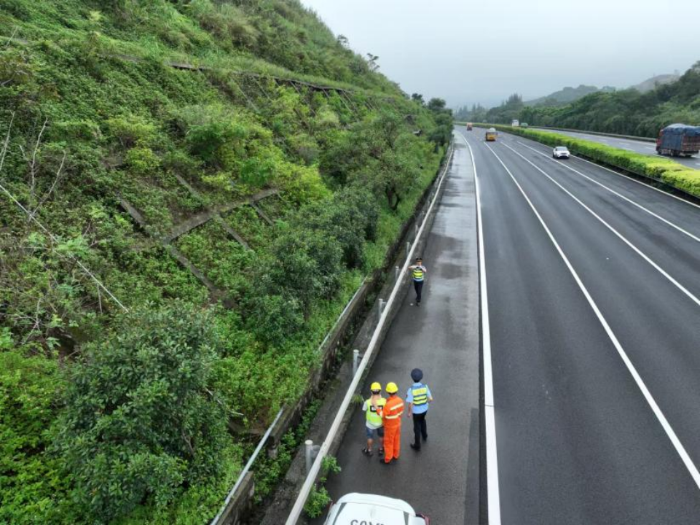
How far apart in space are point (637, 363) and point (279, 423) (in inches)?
352

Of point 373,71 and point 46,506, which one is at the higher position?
point 373,71

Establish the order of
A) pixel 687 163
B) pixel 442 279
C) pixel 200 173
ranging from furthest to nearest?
pixel 687 163
pixel 442 279
pixel 200 173

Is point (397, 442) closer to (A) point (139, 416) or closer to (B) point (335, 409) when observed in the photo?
(B) point (335, 409)

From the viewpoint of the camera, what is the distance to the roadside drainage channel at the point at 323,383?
6.12 metres

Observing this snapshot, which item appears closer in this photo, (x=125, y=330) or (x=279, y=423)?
(x=125, y=330)

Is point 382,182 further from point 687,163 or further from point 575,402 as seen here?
point 687,163

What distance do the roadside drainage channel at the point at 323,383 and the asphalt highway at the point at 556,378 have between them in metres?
0.77

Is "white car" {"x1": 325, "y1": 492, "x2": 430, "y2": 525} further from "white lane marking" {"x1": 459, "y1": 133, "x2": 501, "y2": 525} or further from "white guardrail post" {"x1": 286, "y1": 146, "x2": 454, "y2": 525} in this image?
"white lane marking" {"x1": 459, "y1": 133, "x2": 501, "y2": 525}

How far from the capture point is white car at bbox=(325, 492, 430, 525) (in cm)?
529

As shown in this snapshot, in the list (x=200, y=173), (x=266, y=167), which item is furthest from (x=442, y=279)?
(x=200, y=173)

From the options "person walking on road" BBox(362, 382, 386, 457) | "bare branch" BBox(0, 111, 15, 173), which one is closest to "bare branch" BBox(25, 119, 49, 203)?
"bare branch" BBox(0, 111, 15, 173)

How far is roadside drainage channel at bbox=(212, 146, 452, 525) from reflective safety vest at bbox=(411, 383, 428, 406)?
1.85 meters

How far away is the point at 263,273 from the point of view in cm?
934

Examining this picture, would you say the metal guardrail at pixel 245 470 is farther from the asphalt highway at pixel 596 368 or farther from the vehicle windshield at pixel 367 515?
the asphalt highway at pixel 596 368
